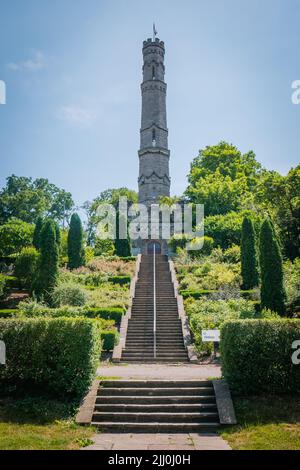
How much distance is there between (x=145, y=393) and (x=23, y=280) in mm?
18009

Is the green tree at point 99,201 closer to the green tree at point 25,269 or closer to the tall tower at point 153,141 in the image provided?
Result: the tall tower at point 153,141

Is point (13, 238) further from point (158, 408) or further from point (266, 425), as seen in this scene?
point (266, 425)

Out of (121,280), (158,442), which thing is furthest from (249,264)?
(158,442)

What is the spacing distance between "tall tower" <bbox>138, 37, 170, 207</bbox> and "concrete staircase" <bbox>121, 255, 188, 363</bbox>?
66.2 ft

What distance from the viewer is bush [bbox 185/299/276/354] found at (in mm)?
16972

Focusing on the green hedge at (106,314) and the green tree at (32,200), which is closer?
the green hedge at (106,314)

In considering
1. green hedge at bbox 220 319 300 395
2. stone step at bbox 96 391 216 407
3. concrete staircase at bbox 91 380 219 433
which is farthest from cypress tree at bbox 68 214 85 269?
green hedge at bbox 220 319 300 395

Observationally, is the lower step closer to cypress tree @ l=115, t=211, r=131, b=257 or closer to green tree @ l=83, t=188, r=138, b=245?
cypress tree @ l=115, t=211, r=131, b=257

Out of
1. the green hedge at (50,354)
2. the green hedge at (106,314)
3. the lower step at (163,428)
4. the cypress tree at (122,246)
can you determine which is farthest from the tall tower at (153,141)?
the lower step at (163,428)

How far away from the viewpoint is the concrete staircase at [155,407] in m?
8.23

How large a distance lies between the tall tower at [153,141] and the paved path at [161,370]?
105 ft

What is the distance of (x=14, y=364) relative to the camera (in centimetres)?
971

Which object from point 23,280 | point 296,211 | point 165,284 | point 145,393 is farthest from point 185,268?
point 145,393

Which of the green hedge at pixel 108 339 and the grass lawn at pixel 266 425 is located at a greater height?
the grass lawn at pixel 266 425
